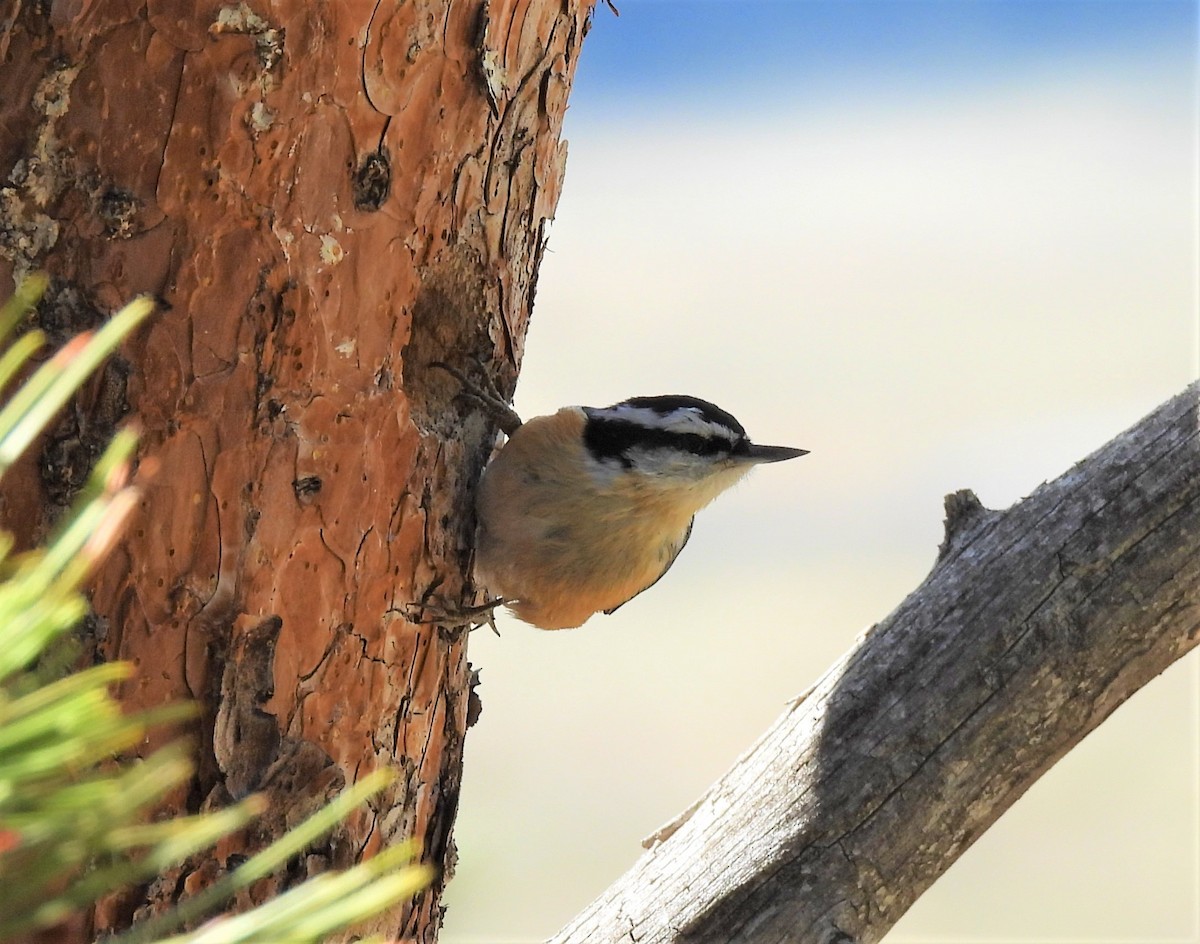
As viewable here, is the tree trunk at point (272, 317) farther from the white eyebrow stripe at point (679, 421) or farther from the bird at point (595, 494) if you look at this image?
the white eyebrow stripe at point (679, 421)

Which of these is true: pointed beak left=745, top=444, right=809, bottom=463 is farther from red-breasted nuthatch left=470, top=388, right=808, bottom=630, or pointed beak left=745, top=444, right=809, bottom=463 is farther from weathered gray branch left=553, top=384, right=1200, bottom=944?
weathered gray branch left=553, top=384, right=1200, bottom=944

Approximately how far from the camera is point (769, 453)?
10.1 ft

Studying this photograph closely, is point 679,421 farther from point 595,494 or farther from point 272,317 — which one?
point 272,317

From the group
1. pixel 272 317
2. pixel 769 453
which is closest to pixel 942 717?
pixel 769 453

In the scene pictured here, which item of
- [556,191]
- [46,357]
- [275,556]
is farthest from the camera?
[556,191]

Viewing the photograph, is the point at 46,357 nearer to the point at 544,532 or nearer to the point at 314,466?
the point at 314,466

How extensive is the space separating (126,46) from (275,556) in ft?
2.56

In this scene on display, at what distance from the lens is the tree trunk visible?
181cm

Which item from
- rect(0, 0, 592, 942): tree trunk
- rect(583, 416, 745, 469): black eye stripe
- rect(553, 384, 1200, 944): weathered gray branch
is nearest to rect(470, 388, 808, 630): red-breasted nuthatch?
rect(583, 416, 745, 469): black eye stripe

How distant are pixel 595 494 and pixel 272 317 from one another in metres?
1.11

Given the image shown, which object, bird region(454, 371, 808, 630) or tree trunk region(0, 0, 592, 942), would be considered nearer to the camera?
tree trunk region(0, 0, 592, 942)

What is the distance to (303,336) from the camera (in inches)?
79.7

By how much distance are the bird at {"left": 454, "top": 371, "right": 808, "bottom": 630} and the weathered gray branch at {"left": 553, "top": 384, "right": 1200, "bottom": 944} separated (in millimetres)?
645

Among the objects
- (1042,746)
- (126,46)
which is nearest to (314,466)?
(126,46)
